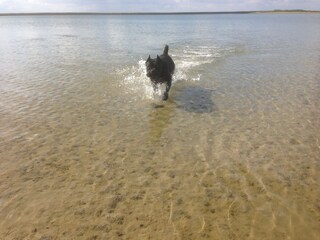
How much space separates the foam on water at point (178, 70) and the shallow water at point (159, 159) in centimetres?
18

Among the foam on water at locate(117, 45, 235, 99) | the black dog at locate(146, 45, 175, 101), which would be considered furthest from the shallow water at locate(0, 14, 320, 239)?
the black dog at locate(146, 45, 175, 101)

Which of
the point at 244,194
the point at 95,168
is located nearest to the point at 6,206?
the point at 95,168

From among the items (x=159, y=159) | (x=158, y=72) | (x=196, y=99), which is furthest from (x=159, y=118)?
(x=159, y=159)

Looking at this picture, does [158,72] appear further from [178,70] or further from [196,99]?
[178,70]

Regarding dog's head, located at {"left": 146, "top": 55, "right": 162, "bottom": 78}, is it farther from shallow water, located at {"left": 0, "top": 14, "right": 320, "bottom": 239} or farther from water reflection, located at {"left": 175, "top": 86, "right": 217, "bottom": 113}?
water reflection, located at {"left": 175, "top": 86, "right": 217, "bottom": 113}

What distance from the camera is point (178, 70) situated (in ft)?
54.6

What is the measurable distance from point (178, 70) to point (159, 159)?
10.2 meters

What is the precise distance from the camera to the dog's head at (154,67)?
11.1 meters

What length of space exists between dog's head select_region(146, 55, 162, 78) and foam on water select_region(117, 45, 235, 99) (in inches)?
35.0

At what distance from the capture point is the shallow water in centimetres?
513

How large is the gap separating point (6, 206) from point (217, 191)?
12.8 feet

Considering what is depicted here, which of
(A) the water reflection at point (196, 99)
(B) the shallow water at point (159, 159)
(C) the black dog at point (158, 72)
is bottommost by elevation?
(A) the water reflection at point (196, 99)

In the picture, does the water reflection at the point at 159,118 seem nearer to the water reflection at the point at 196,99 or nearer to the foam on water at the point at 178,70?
the water reflection at the point at 196,99

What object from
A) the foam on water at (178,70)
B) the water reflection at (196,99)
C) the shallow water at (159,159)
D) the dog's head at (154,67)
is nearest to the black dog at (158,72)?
the dog's head at (154,67)
